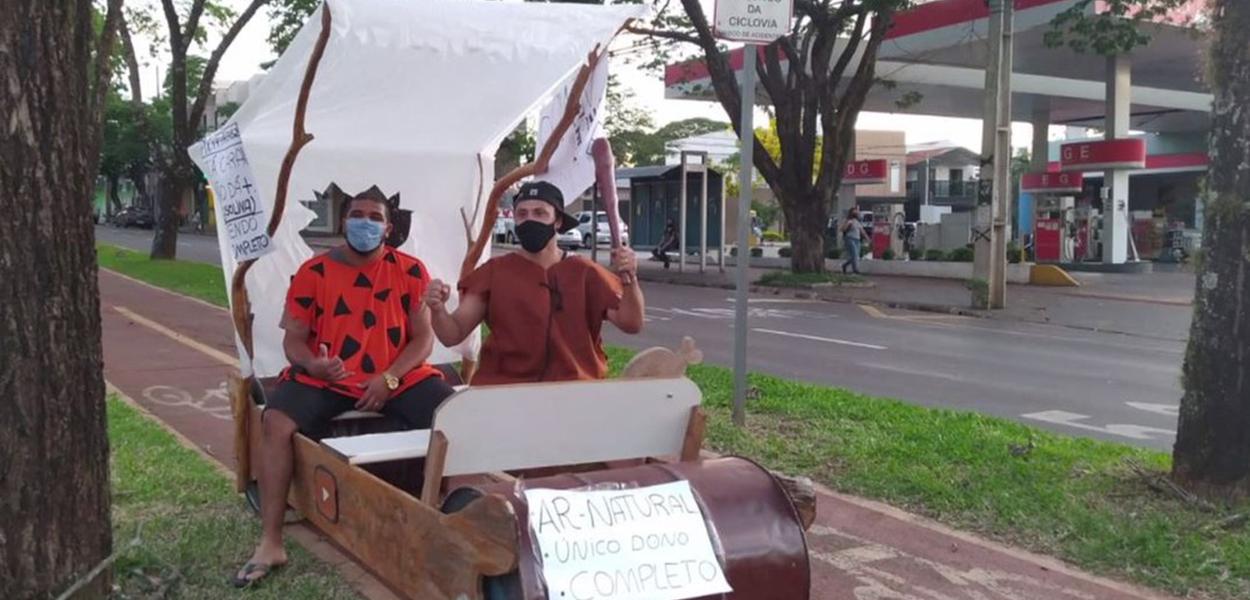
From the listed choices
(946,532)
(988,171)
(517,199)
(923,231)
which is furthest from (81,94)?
(923,231)

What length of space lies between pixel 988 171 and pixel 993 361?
6.74m

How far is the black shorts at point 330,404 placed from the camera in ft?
15.0

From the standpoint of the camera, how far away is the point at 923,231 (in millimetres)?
31062

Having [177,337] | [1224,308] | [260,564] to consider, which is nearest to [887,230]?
[177,337]

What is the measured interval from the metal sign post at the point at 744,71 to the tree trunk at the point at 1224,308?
2.27 metres

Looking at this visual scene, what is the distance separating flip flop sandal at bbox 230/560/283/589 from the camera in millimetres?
4141

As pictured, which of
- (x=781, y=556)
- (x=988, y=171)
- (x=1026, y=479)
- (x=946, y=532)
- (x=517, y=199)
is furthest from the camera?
(x=988, y=171)

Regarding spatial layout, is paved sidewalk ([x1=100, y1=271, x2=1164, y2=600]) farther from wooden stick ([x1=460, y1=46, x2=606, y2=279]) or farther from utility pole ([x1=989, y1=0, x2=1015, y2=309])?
utility pole ([x1=989, y1=0, x2=1015, y2=309])

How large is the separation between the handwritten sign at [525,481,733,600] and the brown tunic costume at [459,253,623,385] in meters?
1.30

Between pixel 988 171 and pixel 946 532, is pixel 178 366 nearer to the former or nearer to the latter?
pixel 946 532

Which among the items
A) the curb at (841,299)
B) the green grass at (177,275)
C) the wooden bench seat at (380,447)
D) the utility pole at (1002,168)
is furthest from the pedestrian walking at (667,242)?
the wooden bench seat at (380,447)

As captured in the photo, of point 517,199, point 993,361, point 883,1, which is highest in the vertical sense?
point 883,1

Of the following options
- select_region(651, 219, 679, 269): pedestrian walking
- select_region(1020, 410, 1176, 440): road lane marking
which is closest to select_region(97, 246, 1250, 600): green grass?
select_region(1020, 410, 1176, 440): road lane marking

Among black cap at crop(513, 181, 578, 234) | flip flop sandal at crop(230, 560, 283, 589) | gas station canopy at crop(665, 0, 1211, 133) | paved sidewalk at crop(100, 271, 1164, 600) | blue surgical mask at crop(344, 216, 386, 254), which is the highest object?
gas station canopy at crop(665, 0, 1211, 133)
